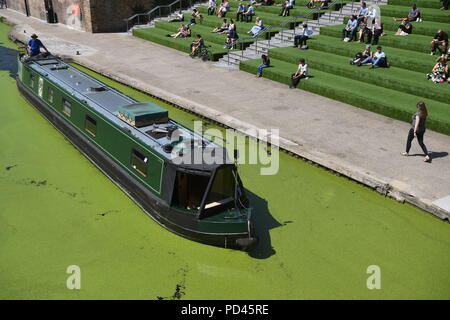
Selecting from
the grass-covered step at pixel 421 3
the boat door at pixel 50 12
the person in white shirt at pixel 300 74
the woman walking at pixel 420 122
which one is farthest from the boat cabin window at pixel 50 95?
the boat door at pixel 50 12

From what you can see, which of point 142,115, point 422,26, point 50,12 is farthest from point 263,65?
point 50,12

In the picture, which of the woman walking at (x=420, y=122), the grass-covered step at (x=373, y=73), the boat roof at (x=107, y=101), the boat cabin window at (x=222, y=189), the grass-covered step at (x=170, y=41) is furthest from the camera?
the grass-covered step at (x=170, y=41)

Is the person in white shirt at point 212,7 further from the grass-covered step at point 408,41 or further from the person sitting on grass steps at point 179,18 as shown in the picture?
the grass-covered step at point 408,41

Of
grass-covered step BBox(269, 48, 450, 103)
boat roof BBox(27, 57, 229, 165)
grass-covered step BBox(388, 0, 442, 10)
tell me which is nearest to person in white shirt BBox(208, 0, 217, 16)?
grass-covered step BBox(269, 48, 450, 103)

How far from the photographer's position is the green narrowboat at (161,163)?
726cm

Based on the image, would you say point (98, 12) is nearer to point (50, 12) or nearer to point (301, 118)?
point (50, 12)

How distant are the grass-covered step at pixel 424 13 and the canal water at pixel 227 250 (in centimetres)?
1244

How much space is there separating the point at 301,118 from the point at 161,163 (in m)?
6.54

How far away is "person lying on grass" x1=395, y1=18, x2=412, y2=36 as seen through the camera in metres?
18.0

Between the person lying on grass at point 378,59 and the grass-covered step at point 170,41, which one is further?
the grass-covered step at point 170,41

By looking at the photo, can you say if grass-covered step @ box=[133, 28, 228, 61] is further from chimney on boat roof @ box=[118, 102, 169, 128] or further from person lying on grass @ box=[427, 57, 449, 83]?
chimney on boat roof @ box=[118, 102, 169, 128]

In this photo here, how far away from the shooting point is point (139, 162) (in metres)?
8.52

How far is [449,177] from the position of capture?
31.0 feet
